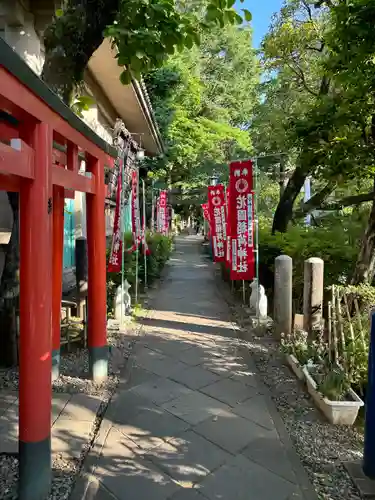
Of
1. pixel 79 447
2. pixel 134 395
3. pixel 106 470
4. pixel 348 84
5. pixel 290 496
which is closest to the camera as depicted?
pixel 290 496

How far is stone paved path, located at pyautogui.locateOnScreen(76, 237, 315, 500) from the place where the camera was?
10.5 ft

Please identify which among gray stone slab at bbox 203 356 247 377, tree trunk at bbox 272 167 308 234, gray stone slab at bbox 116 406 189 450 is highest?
tree trunk at bbox 272 167 308 234

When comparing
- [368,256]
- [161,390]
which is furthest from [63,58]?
[368,256]

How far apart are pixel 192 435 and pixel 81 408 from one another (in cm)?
121

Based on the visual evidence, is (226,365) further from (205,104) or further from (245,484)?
(205,104)

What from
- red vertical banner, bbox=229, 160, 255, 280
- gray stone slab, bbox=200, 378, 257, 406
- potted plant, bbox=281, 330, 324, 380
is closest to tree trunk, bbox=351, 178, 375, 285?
potted plant, bbox=281, 330, 324, 380

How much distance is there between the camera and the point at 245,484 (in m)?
3.26

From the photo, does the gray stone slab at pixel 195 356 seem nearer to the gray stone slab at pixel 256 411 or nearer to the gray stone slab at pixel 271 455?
the gray stone slab at pixel 256 411

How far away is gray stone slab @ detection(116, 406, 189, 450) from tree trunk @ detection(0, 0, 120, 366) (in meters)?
2.06

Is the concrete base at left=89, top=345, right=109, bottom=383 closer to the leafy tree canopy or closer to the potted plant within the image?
the potted plant

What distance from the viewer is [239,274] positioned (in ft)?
28.7

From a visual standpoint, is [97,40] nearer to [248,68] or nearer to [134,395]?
[134,395]

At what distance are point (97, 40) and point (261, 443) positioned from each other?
15.1 feet

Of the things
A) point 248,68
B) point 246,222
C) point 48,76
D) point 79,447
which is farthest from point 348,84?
point 248,68
